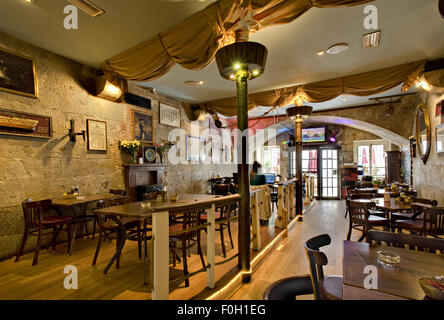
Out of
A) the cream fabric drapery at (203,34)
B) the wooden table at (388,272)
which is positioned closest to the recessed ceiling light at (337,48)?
the cream fabric drapery at (203,34)

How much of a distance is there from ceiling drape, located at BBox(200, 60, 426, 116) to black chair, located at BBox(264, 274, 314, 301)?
4.54 metres

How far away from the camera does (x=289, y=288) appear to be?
1.26 m

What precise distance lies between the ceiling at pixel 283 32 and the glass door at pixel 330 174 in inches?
195

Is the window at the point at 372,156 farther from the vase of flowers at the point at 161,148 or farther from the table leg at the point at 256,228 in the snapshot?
the vase of flowers at the point at 161,148

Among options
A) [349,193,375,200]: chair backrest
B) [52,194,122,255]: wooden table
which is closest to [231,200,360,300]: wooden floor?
[349,193,375,200]: chair backrest

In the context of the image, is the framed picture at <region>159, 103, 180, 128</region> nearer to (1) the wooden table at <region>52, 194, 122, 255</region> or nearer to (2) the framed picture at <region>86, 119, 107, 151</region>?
(2) the framed picture at <region>86, 119, 107, 151</region>

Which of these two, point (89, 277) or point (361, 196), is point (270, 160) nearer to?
Result: point (361, 196)

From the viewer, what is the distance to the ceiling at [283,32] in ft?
8.98

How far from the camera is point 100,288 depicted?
2.34 meters

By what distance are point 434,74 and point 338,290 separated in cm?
462

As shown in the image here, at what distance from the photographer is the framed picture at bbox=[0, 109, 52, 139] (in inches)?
123

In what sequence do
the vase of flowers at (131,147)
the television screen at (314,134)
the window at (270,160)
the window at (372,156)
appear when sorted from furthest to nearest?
the window at (270,160)
the television screen at (314,134)
the window at (372,156)
the vase of flowers at (131,147)

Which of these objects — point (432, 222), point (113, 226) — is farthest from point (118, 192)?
point (432, 222)
